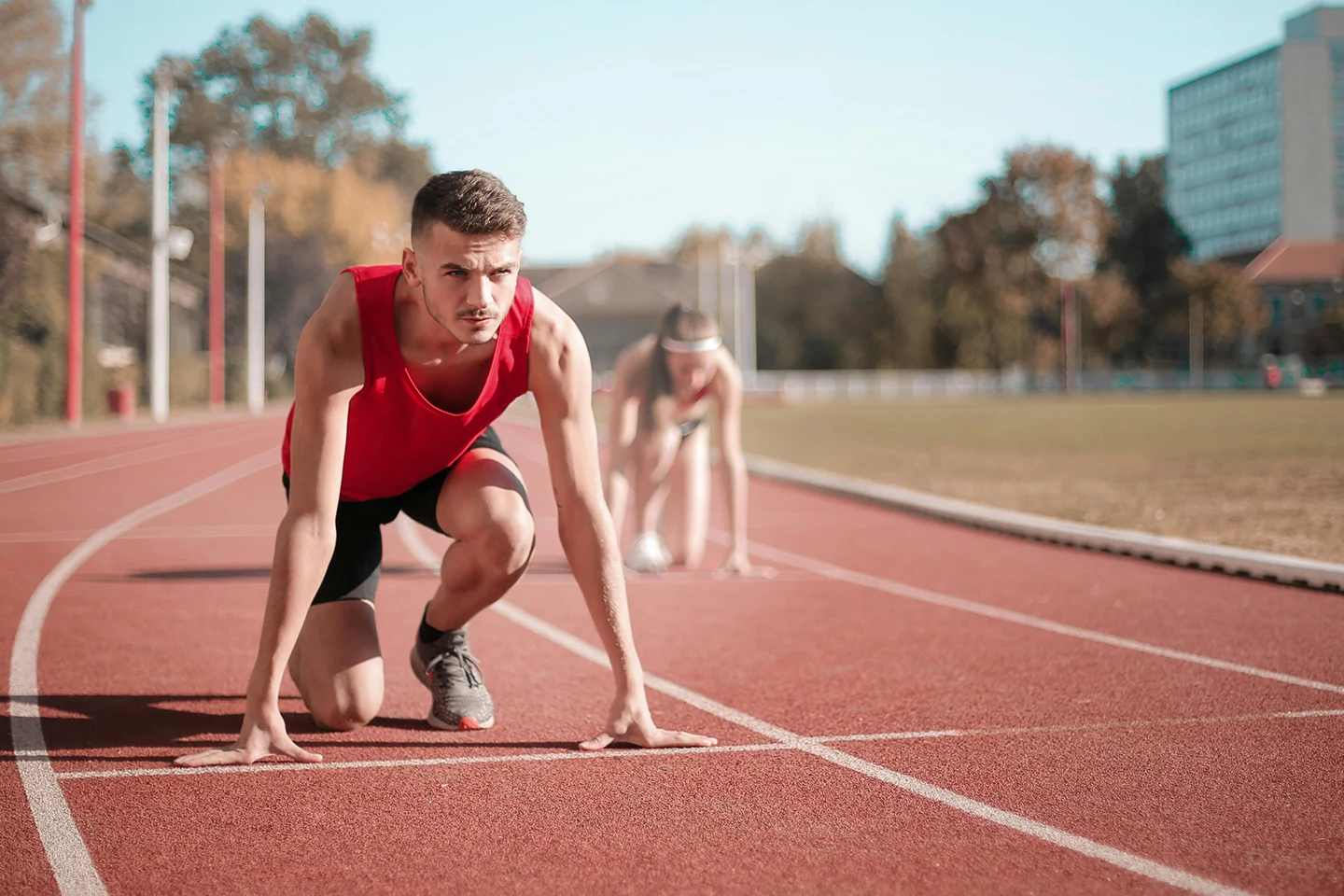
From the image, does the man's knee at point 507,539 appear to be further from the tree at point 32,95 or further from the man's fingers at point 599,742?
the tree at point 32,95

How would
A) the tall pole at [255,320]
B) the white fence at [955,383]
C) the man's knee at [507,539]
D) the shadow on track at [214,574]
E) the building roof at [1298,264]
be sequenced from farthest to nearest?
the building roof at [1298,264]
the white fence at [955,383]
the tall pole at [255,320]
the shadow on track at [214,574]
the man's knee at [507,539]

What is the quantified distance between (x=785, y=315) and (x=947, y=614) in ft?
262

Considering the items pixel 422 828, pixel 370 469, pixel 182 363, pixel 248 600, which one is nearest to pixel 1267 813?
pixel 422 828

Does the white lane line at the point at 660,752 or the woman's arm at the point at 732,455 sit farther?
the woman's arm at the point at 732,455

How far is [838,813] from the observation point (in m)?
3.98

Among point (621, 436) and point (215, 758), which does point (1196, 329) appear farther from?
point (215, 758)

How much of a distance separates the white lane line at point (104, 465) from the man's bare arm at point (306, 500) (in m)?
13.1

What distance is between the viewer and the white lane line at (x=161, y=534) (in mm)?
11555

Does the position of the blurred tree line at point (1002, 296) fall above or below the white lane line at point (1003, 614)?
above

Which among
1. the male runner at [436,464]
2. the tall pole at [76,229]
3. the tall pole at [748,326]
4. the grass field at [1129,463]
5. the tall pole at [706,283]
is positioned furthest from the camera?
the tall pole at [706,283]

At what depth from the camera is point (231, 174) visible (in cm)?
6981

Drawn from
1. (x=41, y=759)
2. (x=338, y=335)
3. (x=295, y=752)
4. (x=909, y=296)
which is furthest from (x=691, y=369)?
(x=909, y=296)

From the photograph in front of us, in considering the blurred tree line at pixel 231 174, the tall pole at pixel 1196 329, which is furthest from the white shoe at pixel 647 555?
the tall pole at pixel 1196 329

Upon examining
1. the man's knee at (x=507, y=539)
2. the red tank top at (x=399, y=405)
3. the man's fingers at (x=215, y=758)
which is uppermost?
the red tank top at (x=399, y=405)
